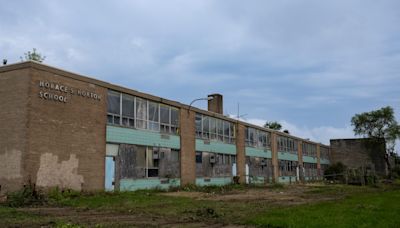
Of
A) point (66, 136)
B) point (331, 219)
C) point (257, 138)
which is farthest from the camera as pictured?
point (257, 138)

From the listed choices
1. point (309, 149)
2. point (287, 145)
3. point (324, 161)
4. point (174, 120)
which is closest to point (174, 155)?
point (174, 120)

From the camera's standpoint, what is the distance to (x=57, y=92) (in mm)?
21781

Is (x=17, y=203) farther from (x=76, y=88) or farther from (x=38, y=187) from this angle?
(x=76, y=88)

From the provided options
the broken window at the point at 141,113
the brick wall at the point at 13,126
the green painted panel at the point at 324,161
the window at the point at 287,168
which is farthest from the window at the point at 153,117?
the green painted panel at the point at 324,161

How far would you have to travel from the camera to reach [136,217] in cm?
1441

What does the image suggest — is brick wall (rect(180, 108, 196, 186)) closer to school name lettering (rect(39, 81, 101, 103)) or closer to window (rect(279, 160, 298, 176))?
school name lettering (rect(39, 81, 101, 103))

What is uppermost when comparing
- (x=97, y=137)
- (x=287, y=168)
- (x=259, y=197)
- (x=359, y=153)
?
(x=359, y=153)

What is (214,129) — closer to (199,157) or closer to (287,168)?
(199,157)

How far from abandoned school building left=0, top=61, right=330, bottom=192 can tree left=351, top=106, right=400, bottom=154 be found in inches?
1593

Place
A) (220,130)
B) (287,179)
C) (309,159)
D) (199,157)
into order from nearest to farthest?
1. (199,157)
2. (220,130)
3. (287,179)
4. (309,159)

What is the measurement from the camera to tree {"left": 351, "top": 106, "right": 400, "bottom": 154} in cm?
7056

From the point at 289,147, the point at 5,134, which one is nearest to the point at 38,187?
the point at 5,134

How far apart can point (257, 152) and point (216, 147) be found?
10.1 m

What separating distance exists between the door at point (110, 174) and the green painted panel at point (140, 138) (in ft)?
3.67
